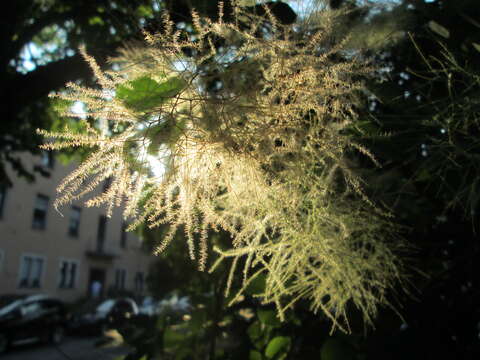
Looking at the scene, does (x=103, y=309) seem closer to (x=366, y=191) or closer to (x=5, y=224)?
(x=5, y=224)

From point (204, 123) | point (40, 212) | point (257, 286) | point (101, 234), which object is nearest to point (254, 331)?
point (257, 286)

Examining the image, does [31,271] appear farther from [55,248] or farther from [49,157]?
[49,157]

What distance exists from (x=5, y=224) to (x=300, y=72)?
1802 centimetres

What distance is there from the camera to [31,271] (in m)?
17.9

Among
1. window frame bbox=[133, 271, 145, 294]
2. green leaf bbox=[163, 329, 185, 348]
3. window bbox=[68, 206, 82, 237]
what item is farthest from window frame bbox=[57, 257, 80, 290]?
green leaf bbox=[163, 329, 185, 348]

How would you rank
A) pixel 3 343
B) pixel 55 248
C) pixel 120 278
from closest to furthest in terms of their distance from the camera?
1. pixel 3 343
2. pixel 55 248
3. pixel 120 278

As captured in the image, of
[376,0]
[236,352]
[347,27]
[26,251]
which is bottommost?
[236,352]

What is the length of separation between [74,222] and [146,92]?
21.9 m

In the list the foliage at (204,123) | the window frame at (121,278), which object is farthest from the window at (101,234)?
the foliage at (204,123)

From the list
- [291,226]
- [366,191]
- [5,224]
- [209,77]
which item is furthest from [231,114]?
[5,224]

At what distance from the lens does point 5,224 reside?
53.9 feet

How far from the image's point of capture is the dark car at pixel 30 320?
981 centimetres

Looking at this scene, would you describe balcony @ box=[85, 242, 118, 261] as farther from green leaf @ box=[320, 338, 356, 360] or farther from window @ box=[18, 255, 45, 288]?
green leaf @ box=[320, 338, 356, 360]

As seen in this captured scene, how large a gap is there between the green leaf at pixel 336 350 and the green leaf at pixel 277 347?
155 mm
